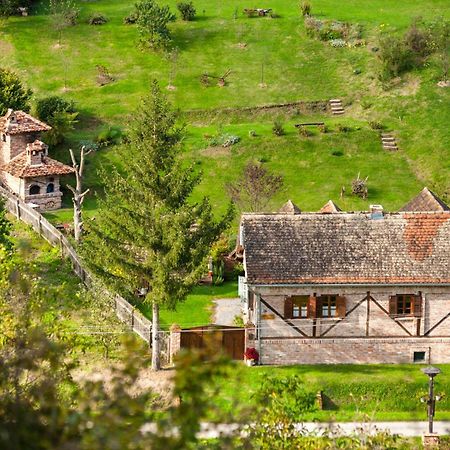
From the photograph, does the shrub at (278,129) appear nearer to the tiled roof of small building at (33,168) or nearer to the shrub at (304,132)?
the shrub at (304,132)

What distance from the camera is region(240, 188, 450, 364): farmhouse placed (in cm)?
4850

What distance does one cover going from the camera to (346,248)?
49.9 metres

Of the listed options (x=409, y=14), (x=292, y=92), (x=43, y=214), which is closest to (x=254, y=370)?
(x=43, y=214)

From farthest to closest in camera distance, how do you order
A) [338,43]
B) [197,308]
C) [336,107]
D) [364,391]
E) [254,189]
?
[338,43] → [336,107] → [254,189] → [197,308] → [364,391]

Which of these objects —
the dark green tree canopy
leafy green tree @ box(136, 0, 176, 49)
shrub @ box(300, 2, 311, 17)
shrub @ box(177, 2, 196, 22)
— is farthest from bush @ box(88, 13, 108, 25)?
the dark green tree canopy

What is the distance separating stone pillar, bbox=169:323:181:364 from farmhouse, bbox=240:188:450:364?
115 inches

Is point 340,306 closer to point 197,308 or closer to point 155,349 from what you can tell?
point 155,349

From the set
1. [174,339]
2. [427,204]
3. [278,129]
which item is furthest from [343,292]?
[278,129]

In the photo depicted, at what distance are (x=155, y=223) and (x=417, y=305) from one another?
11697 millimetres

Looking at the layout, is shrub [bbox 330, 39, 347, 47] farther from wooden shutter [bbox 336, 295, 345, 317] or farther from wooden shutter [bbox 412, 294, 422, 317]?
wooden shutter [bbox 336, 295, 345, 317]

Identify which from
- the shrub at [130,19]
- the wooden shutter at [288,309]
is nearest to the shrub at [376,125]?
the shrub at [130,19]

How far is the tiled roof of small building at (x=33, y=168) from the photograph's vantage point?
6688 cm

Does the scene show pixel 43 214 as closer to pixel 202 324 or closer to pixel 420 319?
pixel 202 324

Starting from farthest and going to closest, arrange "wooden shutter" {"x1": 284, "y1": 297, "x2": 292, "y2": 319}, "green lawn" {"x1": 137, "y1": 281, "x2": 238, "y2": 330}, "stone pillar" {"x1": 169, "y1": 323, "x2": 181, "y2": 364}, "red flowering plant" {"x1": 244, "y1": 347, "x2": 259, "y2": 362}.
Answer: "green lawn" {"x1": 137, "y1": 281, "x2": 238, "y2": 330}
"wooden shutter" {"x1": 284, "y1": 297, "x2": 292, "y2": 319}
"red flowering plant" {"x1": 244, "y1": 347, "x2": 259, "y2": 362}
"stone pillar" {"x1": 169, "y1": 323, "x2": 181, "y2": 364}
